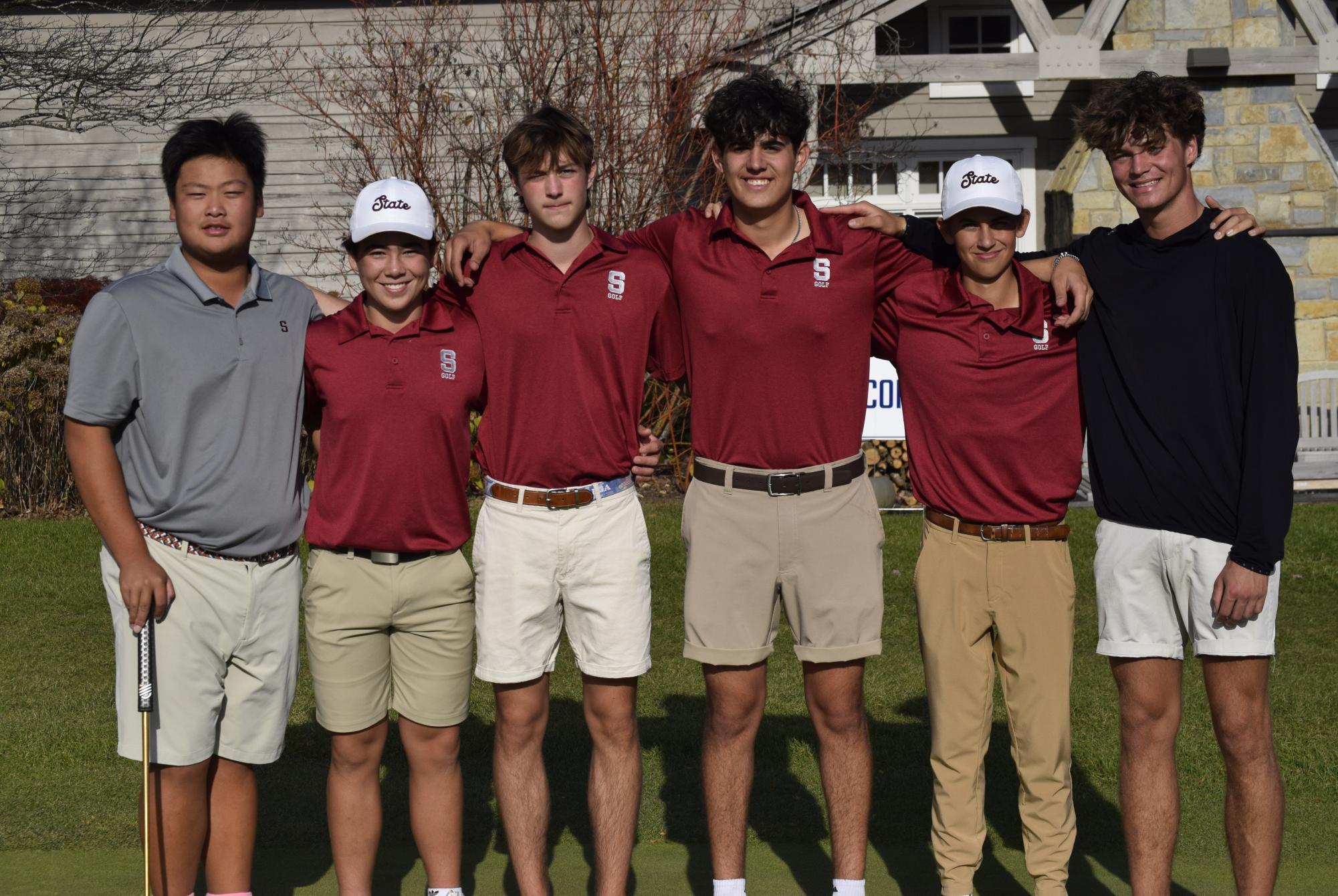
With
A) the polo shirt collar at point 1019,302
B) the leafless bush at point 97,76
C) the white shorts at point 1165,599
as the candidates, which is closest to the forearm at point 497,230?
the polo shirt collar at point 1019,302

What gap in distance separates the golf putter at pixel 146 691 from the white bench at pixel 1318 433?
1044cm

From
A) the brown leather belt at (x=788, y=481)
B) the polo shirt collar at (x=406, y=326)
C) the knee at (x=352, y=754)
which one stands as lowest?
the knee at (x=352, y=754)

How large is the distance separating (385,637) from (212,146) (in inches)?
56.8

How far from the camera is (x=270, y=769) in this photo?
625 cm

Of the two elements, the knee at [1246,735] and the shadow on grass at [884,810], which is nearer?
the knee at [1246,735]

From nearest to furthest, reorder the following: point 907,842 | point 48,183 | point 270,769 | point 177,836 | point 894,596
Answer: point 177,836 < point 907,842 < point 270,769 < point 894,596 < point 48,183

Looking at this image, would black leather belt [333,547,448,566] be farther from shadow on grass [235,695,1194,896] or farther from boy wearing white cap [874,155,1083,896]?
boy wearing white cap [874,155,1083,896]

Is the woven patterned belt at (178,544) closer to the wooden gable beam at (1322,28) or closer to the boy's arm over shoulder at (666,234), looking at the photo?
the boy's arm over shoulder at (666,234)

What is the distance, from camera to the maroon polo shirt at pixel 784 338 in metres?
4.38

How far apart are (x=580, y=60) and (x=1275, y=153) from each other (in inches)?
245

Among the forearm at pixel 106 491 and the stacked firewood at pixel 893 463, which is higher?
the forearm at pixel 106 491

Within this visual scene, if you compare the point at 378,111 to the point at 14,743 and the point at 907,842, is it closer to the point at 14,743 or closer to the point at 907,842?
the point at 14,743

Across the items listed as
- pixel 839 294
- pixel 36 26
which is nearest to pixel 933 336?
pixel 839 294

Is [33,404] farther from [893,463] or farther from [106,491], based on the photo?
[106,491]
